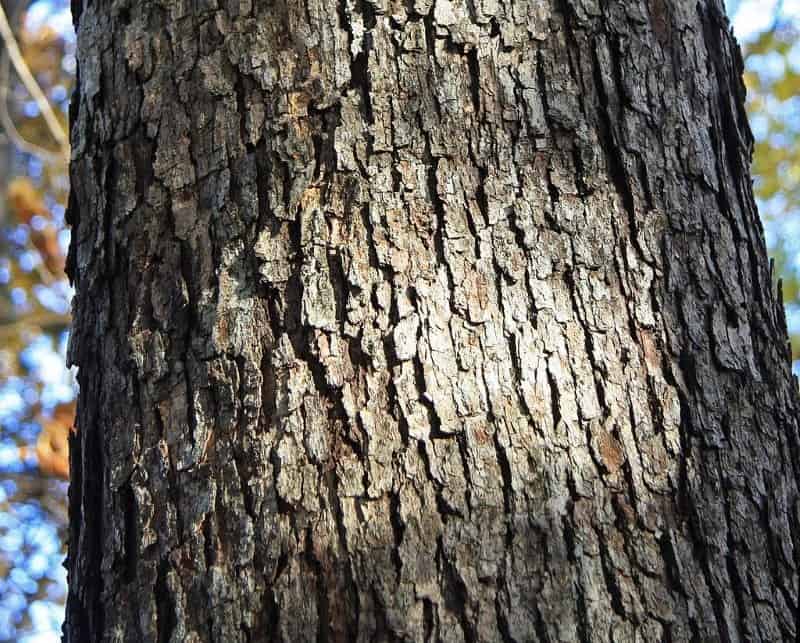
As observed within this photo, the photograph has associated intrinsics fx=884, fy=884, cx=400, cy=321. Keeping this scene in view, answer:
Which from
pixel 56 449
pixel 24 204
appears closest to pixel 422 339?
pixel 56 449

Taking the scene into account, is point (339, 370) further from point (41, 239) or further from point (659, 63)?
point (41, 239)

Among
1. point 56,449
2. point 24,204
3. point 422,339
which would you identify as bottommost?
point 422,339

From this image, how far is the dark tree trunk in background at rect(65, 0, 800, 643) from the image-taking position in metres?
1.13

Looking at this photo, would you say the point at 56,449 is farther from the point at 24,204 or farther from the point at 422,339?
the point at 422,339

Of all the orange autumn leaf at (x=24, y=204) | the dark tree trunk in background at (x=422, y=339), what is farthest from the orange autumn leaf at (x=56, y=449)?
the dark tree trunk in background at (x=422, y=339)

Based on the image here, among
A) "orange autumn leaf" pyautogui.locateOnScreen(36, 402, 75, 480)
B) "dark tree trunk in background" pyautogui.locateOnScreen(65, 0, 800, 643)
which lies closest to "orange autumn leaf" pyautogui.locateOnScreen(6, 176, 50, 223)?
"orange autumn leaf" pyautogui.locateOnScreen(36, 402, 75, 480)

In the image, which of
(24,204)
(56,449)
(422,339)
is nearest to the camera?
(422,339)

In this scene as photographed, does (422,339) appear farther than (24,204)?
No

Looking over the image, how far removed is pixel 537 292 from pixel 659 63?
0.48 meters

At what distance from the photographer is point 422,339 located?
3.91ft

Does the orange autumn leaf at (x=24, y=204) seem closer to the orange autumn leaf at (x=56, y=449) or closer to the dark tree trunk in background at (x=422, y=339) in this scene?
the orange autumn leaf at (x=56, y=449)

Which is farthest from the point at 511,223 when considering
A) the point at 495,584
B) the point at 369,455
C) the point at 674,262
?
the point at 495,584

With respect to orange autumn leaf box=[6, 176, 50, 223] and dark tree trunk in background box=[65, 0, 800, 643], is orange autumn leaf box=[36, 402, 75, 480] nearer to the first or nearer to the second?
orange autumn leaf box=[6, 176, 50, 223]

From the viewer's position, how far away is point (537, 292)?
48.4 inches
